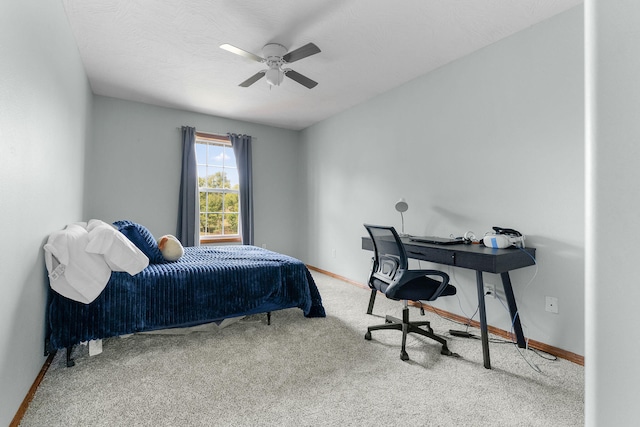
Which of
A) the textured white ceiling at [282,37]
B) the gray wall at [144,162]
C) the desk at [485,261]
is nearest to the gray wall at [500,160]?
the desk at [485,261]

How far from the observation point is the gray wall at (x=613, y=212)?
58 cm

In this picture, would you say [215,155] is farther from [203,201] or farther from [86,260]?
[86,260]

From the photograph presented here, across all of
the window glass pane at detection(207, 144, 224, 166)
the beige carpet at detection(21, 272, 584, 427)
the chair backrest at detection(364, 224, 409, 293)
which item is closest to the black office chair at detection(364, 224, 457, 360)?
the chair backrest at detection(364, 224, 409, 293)

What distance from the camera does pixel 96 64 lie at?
3068 mm

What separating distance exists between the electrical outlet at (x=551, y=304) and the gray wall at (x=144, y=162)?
3875 millimetres

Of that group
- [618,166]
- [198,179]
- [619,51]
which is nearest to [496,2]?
[619,51]

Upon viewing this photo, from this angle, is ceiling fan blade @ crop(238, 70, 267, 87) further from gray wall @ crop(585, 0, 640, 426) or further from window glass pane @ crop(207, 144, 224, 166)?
gray wall @ crop(585, 0, 640, 426)

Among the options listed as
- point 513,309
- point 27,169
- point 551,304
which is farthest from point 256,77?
point 551,304

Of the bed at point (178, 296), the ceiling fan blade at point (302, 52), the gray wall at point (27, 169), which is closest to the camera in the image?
the gray wall at point (27, 169)

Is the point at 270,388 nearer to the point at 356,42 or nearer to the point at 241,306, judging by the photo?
the point at 241,306

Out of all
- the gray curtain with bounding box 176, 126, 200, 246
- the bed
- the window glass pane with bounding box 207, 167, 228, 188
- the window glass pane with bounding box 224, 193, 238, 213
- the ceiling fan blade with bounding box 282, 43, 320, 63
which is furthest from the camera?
the window glass pane with bounding box 224, 193, 238, 213

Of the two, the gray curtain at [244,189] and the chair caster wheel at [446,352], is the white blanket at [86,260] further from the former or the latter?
the gray curtain at [244,189]

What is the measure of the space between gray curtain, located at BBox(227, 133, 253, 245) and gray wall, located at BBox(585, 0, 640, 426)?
4.47 metres

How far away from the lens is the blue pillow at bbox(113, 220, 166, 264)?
240cm
